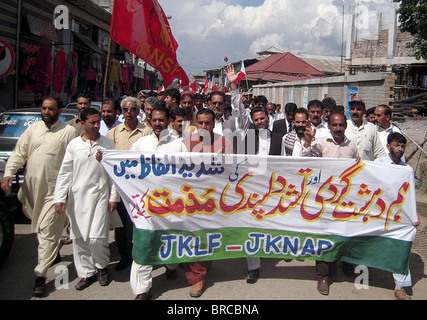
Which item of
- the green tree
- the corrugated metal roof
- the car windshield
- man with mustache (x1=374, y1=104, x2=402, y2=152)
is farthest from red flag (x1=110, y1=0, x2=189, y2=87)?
the corrugated metal roof

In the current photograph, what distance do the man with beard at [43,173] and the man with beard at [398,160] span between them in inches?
130

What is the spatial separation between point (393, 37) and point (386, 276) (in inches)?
877

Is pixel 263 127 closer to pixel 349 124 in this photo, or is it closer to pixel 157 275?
pixel 349 124

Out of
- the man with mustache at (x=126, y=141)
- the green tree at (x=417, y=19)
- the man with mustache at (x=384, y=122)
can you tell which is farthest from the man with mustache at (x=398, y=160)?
the green tree at (x=417, y=19)

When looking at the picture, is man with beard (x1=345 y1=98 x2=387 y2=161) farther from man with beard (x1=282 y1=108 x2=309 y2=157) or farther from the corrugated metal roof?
the corrugated metal roof

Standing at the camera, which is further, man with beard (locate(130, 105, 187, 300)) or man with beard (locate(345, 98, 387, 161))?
man with beard (locate(345, 98, 387, 161))

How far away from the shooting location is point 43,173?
3.90 meters

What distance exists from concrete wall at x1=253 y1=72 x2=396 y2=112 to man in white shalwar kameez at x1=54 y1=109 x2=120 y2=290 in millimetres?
8258

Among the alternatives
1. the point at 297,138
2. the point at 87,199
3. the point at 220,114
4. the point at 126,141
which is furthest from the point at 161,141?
the point at 220,114

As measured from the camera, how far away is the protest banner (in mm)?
3713

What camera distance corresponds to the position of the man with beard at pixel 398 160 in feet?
12.2

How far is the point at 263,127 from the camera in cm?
462

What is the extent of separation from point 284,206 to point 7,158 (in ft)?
13.3

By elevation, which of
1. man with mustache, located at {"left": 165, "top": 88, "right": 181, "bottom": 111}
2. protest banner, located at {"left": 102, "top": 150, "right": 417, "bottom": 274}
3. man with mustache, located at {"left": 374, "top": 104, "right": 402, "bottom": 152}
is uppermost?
man with mustache, located at {"left": 165, "top": 88, "right": 181, "bottom": 111}
